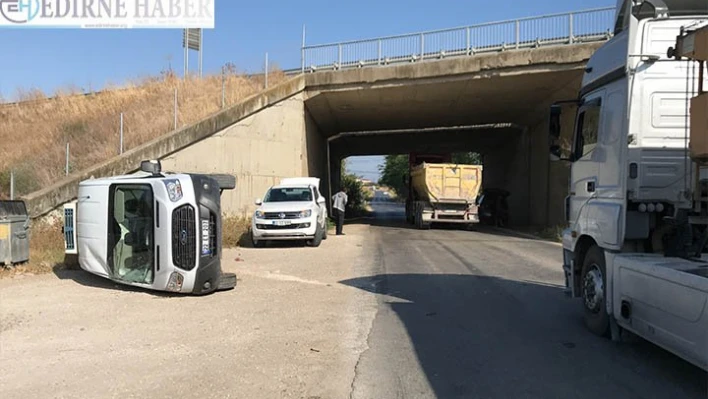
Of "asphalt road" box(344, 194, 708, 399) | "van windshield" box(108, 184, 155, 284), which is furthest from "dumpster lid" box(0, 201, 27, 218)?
"asphalt road" box(344, 194, 708, 399)

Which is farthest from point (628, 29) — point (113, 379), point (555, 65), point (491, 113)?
point (491, 113)

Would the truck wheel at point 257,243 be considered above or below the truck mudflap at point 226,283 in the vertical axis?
below

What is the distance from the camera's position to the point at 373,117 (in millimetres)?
30391

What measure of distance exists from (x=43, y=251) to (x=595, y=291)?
10864 millimetres

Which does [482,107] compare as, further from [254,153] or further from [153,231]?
[153,231]

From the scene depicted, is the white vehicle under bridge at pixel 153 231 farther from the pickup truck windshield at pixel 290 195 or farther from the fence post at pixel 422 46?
the fence post at pixel 422 46

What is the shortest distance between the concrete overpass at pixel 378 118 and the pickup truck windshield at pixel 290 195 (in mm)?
2881

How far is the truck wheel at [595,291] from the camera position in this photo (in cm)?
614

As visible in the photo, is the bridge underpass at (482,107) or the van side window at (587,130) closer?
the van side window at (587,130)

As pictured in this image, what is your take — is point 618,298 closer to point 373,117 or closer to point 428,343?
point 428,343

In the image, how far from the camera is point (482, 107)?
89.1 feet

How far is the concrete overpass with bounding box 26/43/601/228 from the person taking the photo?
1861 cm

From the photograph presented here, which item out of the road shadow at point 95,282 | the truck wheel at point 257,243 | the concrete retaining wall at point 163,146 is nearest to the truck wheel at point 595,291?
the road shadow at point 95,282

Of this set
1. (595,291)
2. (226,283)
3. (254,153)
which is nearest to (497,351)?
(595,291)
